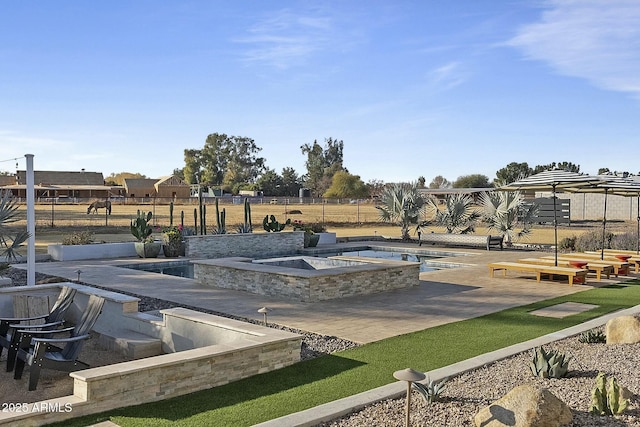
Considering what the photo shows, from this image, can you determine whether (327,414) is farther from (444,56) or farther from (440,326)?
(444,56)

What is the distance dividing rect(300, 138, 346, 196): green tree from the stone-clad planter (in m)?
74.8

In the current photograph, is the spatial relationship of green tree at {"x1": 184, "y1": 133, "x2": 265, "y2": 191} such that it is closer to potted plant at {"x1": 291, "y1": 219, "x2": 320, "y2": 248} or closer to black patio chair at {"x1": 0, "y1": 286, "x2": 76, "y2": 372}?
potted plant at {"x1": 291, "y1": 219, "x2": 320, "y2": 248}

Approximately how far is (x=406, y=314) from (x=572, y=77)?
17562mm

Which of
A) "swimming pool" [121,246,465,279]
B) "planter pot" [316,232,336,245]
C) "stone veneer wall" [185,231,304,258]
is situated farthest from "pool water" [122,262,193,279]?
"planter pot" [316,232,336,245]

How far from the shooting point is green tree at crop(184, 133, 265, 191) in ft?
334

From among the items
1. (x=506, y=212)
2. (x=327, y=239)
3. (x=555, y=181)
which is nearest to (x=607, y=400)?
(x=555, y=181)

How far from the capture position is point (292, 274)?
1038cm

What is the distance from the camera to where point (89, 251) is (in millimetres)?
17688

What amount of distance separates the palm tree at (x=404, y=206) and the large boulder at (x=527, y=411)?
1892 centimetres

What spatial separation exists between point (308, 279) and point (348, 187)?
70838 mm

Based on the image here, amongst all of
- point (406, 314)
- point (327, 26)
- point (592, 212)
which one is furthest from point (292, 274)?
point (592, 212)

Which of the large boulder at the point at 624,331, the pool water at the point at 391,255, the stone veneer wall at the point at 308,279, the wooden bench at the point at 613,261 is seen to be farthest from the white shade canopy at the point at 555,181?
the large boulder at the point at 624,331

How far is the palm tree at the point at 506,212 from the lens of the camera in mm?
20672

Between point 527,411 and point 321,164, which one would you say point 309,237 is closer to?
point 527,411
